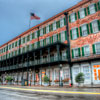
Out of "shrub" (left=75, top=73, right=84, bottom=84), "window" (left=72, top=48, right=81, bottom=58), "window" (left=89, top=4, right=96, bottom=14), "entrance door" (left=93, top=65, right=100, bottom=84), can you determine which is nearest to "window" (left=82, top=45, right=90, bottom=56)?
"window" (left=72, top=48, right=81, bottom=58)

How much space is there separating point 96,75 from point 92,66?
1566 mm

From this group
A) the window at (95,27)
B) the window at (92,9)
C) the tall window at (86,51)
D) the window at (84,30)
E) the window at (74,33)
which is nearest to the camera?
the window at (95,27)

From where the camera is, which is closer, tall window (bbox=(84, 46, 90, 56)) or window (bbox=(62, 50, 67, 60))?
tall window (bbox=(84, 46, 90, 56))

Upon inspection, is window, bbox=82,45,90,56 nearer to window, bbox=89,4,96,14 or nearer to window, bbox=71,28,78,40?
window, bbox=71,28,78,40

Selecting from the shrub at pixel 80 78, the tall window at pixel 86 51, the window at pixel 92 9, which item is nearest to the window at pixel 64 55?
the tall window at pixel 86 51

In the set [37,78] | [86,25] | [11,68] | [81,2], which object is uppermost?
[81,2]

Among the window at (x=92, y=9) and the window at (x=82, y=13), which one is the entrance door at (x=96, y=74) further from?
the window at (x=82, y=13)

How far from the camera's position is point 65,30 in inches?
1045

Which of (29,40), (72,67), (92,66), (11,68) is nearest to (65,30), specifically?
(72,67)

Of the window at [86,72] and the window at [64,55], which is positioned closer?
the window at [86,72]

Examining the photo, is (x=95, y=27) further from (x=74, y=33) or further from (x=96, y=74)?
(x=96, y=74)

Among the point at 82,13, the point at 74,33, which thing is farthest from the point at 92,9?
the point at 74,33

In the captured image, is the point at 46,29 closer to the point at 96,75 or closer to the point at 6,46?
the point at 96,75

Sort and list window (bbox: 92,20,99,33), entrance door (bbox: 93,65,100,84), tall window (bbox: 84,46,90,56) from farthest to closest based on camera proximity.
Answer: tall window (bbox: 84,46,90,56), window (bbox: 92,20,99,33), entrance door (bbox: 93,65,100,84)
